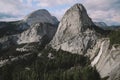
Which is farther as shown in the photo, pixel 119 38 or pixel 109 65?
pixel 119 38

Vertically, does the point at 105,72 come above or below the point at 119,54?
below

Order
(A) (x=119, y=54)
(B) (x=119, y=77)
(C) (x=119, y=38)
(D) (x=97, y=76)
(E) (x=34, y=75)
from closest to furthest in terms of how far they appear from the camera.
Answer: (B) (x=119, y=77), (A) (x=119, y=54), (D) (x=97, y=76), (C) (x=119, y=38), (E) (x=34, y=75)

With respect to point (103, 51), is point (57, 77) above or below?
below

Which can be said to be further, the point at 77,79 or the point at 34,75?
the point at 34,75

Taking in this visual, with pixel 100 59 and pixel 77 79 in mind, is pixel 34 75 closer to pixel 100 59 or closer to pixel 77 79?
pixel 77 79

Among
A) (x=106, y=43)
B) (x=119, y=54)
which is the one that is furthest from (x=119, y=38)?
(x=119, y=54)

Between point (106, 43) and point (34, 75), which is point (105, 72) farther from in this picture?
point (34, 75)

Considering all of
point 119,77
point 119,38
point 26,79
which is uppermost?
point 119,38

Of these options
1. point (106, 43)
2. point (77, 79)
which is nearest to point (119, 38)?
point (106, 43)

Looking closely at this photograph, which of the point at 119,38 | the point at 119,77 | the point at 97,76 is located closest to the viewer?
the point at 119,77
